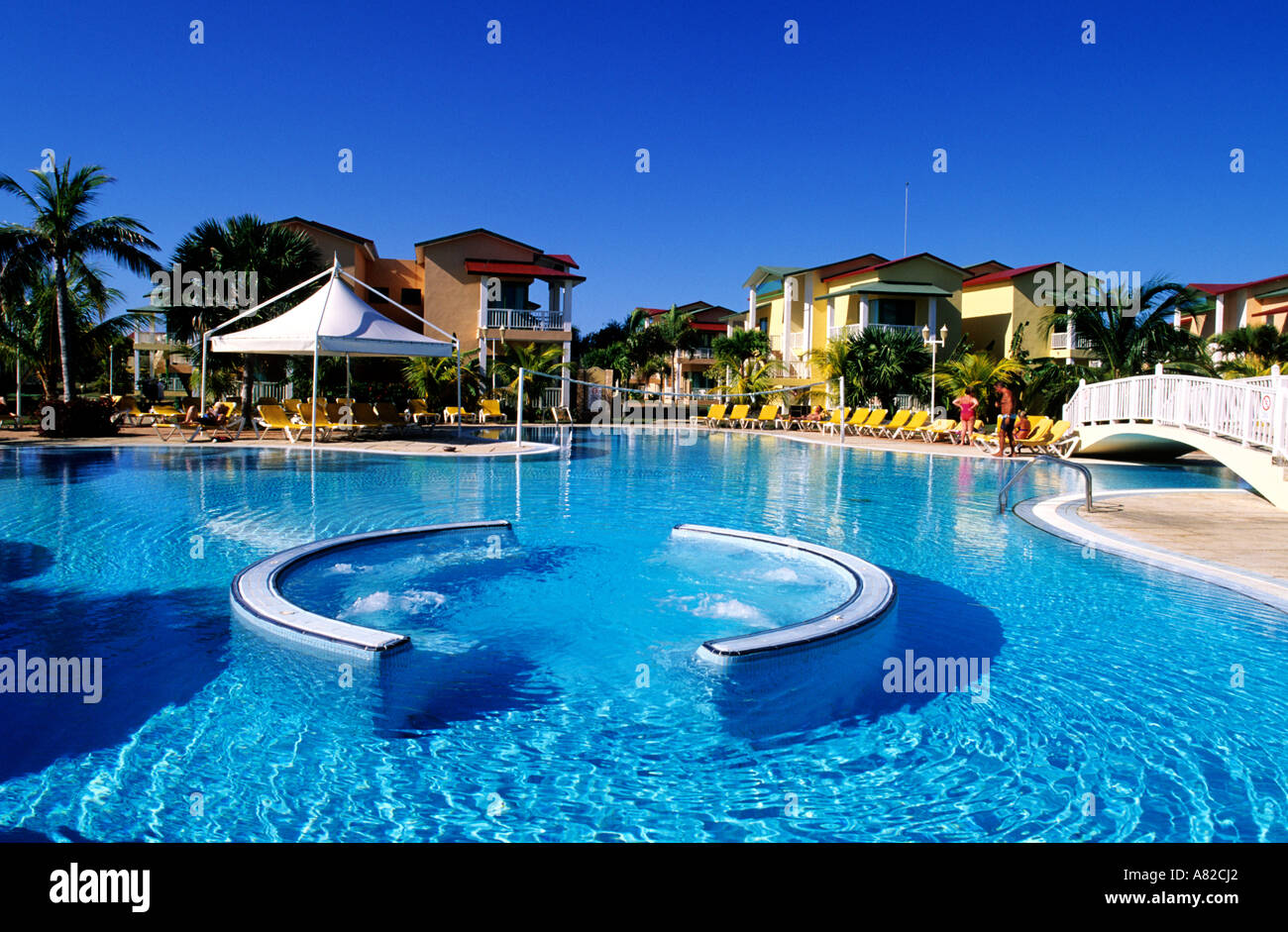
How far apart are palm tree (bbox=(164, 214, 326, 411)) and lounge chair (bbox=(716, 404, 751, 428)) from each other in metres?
16.3

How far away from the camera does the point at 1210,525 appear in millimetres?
10016

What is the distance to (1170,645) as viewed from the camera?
589cm

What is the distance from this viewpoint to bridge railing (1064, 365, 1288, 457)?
11.7 meters

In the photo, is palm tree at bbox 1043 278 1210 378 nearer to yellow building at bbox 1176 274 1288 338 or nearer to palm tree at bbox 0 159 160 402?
yellow building at bbox 1176 274 1288 338

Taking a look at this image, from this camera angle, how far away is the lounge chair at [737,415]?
3366 centimetres

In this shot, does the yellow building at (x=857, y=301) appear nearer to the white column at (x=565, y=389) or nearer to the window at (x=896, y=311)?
the window at (x=896, y=311)

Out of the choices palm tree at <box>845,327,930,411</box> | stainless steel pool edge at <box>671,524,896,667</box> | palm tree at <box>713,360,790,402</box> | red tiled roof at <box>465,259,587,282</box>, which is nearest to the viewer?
stainless steel pool edge at <box>671,524,896,667</box>

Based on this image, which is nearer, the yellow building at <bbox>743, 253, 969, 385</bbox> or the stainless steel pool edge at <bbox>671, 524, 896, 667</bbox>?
the stainless steel pool edge at <bbox>671, 524, 896, 667</bbox>

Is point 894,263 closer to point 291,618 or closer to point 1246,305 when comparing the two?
point 1246,305

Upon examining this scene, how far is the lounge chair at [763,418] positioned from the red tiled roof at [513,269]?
9959mm

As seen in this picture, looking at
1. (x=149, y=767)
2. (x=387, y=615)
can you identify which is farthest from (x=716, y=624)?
(x=149, y=767)
